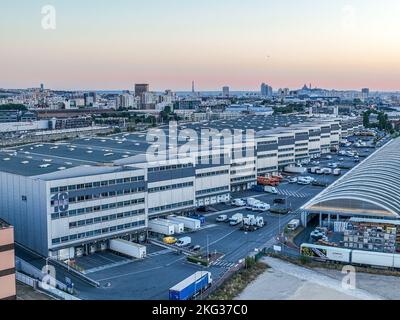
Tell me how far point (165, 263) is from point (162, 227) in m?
2.43

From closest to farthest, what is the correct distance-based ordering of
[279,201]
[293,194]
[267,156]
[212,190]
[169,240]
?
[169,240]
[212,190]
[279,201]
[293,194]
[267,156]

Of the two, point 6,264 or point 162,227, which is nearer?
point 6,264

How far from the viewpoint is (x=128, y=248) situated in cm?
1242

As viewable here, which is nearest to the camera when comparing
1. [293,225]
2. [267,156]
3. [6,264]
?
[6,264]

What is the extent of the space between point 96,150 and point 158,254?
6910 mm

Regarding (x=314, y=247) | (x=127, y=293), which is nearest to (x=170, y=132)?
(x=314, y=247)

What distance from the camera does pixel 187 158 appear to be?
1616 centimetres

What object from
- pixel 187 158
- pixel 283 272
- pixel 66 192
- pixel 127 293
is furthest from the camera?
pixel 187 158

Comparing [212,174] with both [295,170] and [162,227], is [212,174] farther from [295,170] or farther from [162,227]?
[295,170]

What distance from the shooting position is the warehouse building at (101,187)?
39.8ft

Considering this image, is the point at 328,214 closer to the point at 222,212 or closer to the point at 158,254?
the point at 222,212

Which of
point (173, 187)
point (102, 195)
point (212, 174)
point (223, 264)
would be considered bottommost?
point (223, 264)

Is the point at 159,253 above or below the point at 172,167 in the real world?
below

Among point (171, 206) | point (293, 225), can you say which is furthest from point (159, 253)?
point (293, 225)
